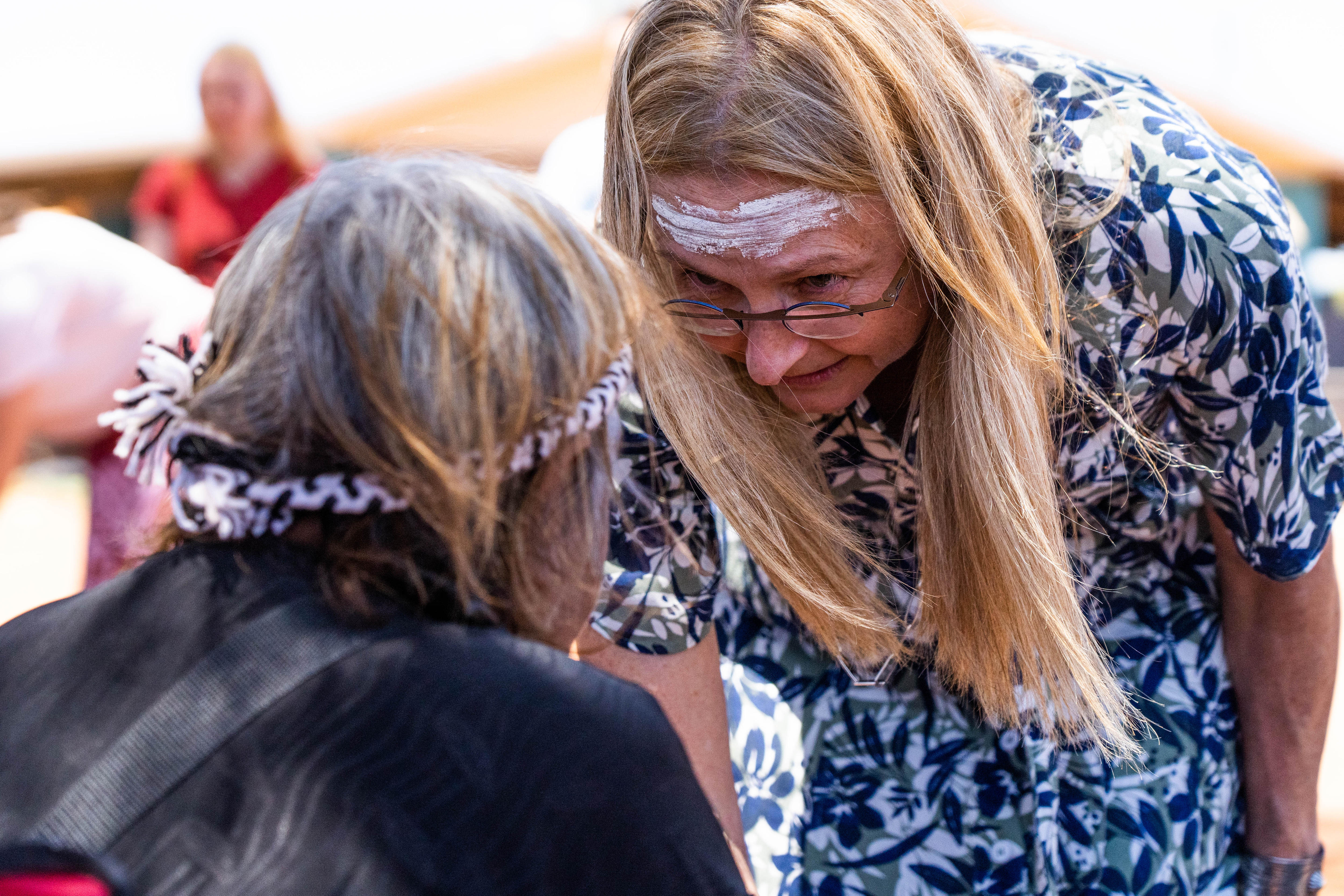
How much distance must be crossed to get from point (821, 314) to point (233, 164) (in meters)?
3.21

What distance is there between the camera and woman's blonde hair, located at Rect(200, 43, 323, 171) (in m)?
4.02

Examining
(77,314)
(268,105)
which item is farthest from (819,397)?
(268,105)

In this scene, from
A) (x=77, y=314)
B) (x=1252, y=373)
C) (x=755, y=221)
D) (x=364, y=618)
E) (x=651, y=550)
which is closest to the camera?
(x=364, y=618)

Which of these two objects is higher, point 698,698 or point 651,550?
point 651,550

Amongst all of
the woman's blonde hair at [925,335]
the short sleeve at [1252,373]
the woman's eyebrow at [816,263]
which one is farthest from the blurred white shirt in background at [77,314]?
the short sleeve at [1252,373]

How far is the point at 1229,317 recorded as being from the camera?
1471mm

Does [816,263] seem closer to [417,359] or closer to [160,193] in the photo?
[417,359]

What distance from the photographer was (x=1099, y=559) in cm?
175

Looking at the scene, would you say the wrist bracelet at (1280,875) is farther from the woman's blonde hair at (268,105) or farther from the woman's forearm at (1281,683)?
the woman's blonde hair at (268,105)

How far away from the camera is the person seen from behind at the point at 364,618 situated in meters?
0.91

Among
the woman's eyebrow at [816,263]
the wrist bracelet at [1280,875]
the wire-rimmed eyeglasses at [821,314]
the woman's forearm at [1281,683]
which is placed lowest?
the wrist bracelet at [1280,875]

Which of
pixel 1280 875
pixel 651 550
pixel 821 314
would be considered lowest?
pixel 1280 875

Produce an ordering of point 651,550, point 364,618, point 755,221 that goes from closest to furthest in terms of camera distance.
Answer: point 364,618 → point 755,221 → point 651,550

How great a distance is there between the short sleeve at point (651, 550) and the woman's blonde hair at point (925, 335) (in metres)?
0.10
